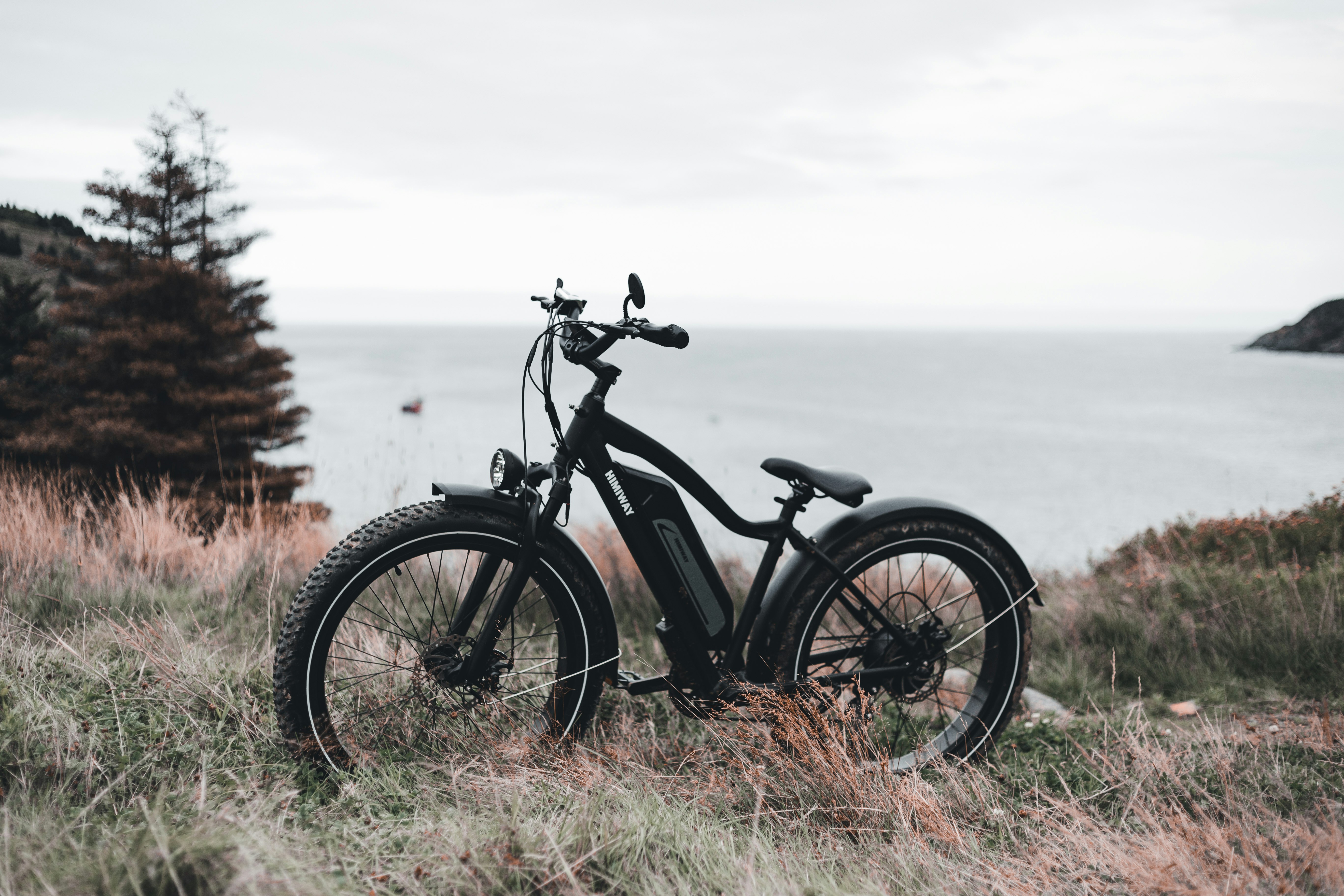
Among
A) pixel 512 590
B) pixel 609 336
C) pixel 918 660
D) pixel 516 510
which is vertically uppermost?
pixel 609 336

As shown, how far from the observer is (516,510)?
2666 mm

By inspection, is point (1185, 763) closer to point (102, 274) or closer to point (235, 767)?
point (235, 767)

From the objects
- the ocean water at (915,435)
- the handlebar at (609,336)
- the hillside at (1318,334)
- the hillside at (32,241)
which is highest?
Result: the hillside at (1318,334)

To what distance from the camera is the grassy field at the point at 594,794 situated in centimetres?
191

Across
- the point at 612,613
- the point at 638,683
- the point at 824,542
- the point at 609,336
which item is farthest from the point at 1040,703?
the point at 609,336

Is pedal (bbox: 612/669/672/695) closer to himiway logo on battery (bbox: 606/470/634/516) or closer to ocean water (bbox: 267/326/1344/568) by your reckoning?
himiway logo on battery (bbox: 606/470/634/516)

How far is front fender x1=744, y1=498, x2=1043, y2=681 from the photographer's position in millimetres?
3018

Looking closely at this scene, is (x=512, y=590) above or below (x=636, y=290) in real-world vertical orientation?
below

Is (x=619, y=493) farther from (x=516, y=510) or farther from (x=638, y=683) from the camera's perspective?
(x=638, y=683)

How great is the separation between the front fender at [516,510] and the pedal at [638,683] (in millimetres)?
121

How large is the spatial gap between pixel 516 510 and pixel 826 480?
1117mm

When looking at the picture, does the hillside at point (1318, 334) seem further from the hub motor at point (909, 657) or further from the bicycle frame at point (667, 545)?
the bicycle frame at point (667, 545)

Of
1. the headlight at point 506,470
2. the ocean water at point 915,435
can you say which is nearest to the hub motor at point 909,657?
the headlight at point 506,470

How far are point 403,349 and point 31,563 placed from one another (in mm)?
148892
